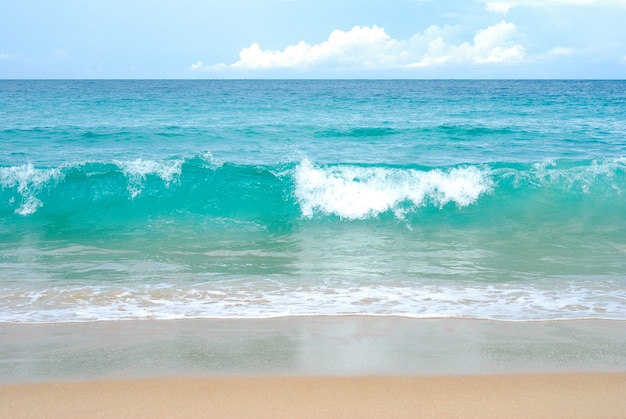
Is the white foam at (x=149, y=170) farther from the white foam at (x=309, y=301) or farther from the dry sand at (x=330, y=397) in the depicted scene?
the dry sand at (x=330, y=397)

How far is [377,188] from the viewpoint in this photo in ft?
42.4

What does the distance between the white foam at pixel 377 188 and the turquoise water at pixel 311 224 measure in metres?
0.04

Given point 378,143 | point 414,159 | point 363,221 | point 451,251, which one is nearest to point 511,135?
point 378,143

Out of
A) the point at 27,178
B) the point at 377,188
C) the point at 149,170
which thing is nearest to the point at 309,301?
the point at 377,188

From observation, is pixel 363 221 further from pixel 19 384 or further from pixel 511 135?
pixel 511 135

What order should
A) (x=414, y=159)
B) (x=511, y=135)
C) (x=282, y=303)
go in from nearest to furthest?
(x=282, y=303), (x=414, y=159), (x=511, y=135)

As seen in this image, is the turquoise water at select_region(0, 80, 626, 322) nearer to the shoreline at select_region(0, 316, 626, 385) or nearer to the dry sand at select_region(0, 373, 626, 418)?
the shoreline at select_region(0, 316, 626, 385)

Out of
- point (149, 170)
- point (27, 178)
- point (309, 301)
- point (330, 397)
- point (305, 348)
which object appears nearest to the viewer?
point (330, 397)

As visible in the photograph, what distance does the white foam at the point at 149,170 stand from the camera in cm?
1348

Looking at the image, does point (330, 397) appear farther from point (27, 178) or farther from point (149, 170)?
point (27, 178)

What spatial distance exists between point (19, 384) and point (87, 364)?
1.72 ft

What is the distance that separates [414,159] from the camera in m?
17.1

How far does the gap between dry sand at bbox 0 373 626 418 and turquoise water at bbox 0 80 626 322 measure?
5.30ft

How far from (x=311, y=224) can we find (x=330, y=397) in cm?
719
